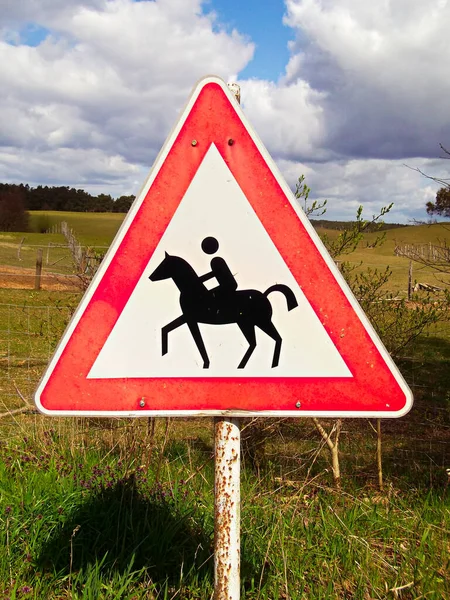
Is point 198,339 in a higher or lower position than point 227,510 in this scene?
higher

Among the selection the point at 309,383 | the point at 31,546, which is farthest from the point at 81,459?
the point at 309,383

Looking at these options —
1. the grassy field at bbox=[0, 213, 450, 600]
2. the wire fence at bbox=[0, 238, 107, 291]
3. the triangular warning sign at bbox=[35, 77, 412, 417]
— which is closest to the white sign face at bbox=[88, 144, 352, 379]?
the triangular warning sign at bbox=[35, 77, 412, 417]

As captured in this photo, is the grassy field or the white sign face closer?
the white sign face

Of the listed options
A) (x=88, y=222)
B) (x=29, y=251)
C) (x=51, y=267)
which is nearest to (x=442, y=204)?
(x=51, y=267)

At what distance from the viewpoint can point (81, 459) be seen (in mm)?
3207

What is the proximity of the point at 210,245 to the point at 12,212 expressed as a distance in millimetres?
71170

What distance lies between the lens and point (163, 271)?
5.81 ft

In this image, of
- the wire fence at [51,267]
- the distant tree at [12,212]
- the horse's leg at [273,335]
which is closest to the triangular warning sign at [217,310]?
the horse's leg at [273,335]

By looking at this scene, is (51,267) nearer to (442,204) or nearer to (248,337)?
(442,204)

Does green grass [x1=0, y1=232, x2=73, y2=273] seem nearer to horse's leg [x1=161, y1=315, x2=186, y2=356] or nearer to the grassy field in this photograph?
the grassy field

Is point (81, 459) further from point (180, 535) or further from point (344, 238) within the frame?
point (344, 238)

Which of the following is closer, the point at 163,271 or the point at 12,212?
the point at 163,271

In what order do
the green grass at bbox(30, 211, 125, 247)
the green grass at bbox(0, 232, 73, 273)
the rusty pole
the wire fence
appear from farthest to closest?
the green grass at bbox(30, 211, 125, 247) → the green grass at bbox(0, 232, 73, 273) → the wire fence → the rusty pole

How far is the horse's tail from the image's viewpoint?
1.76 metres
